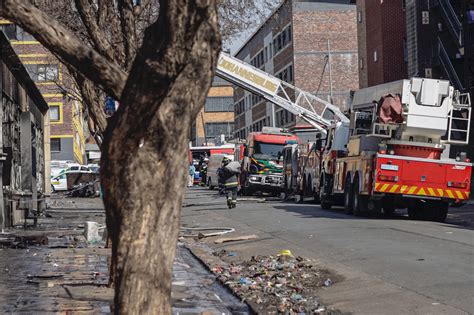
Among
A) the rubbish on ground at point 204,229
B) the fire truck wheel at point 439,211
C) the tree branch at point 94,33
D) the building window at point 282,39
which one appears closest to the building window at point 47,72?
the rubbish on ground at point 204,229

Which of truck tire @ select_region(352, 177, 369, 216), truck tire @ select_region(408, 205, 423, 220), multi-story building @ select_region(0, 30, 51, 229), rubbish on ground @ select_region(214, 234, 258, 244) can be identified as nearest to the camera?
rubbish on ground @ select_region(214, 234, 258, 244)

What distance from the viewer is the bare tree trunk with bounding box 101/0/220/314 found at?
18.4 ft

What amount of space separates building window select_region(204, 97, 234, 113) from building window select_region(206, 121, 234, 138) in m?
1.83

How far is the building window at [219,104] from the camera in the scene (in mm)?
120250

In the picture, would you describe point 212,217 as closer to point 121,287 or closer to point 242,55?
point 121,287

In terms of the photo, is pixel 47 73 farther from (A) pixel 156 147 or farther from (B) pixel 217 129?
(B) pixel 217 129

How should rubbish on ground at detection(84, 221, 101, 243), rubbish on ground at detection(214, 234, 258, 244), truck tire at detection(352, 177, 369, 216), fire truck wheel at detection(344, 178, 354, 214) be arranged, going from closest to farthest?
1. rubbish on ground at detection(214, 234, 258, 244)
2. rubbish on ground at detection(84, 221, 101, 243)
3. truck tire at detection(352, 177, 369, 216)
4. fire truck wheel at detection(344, 178, 354, 214)

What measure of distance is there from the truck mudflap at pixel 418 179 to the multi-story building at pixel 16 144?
9396mm

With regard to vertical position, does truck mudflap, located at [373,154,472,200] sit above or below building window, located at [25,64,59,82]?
below

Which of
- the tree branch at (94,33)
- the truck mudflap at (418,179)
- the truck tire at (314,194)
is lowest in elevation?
the truck tire at (314,194)

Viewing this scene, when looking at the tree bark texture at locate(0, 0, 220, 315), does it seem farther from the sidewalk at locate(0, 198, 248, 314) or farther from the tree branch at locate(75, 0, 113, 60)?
the tree branch at locate(75, 0, 113, 60)

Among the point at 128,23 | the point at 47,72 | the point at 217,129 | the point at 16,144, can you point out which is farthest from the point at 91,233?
the point at 217,129

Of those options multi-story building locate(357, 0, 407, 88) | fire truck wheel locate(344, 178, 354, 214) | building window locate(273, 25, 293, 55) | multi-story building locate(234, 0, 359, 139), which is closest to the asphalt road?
fire truck wheel locate(344, 178, 354, 214)

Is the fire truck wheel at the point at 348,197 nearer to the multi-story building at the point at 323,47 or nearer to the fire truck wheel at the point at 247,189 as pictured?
the fire truck wheel at the point at 247,189
